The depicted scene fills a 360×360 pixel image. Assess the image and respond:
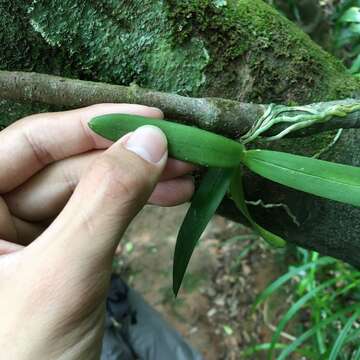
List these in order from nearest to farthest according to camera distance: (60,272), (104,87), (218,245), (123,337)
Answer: (60,272) → (104,87) → (123,337) → (218,245)

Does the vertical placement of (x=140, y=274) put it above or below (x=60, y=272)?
below

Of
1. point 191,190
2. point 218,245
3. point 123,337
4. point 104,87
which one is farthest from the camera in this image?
point 218,245

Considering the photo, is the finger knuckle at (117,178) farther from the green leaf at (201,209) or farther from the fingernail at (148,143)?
the green leaf at (201,209)

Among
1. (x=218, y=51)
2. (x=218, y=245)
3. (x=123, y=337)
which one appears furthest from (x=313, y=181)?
(x=218, y=245)

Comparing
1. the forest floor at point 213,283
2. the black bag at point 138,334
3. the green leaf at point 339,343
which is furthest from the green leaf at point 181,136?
the forest floor at point 213,283

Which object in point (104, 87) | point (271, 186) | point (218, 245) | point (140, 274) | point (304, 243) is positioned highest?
point (104, 87)

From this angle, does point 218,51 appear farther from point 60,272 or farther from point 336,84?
point 60,272
